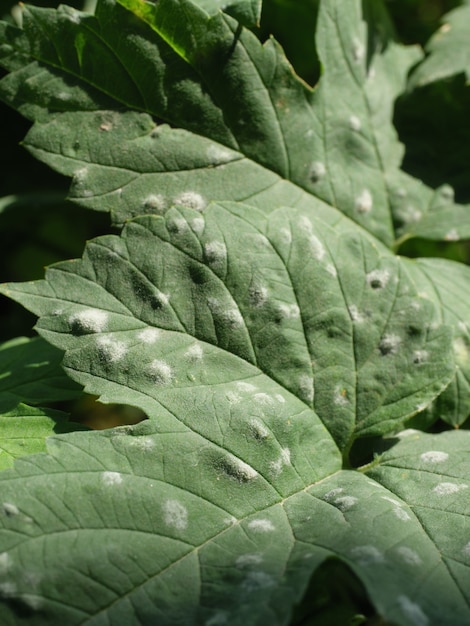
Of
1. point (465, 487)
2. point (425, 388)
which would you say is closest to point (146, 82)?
point (425, 388)

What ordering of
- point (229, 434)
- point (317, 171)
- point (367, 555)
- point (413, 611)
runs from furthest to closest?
point (317, 171)
point (229, 434)
point (367, 555)
point (413, 611)

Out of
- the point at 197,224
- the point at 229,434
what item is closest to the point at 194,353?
the point at 229,434

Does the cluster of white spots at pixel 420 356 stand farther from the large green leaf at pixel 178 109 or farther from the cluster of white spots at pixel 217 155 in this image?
the cluster of white spots at pixel 217 155

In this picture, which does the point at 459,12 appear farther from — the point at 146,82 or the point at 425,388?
the point at 425,388

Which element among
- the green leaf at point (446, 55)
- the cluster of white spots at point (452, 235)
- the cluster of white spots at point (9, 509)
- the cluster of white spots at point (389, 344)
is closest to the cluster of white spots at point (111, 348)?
the cluster of white spots at point (9, 509)

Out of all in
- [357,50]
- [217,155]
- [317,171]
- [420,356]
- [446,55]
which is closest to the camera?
[420,356]

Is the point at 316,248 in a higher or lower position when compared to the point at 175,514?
higher

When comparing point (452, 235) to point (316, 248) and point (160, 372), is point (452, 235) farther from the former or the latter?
point (160, 372)
